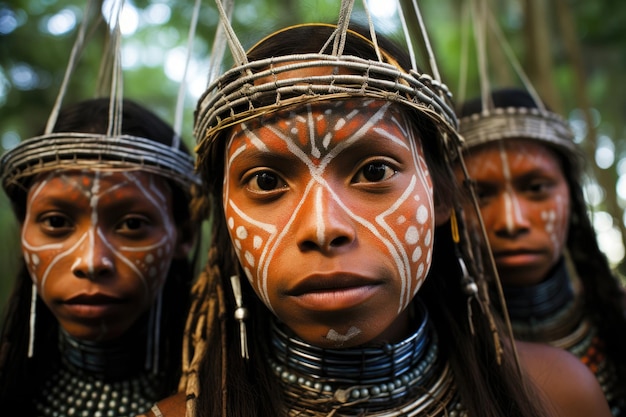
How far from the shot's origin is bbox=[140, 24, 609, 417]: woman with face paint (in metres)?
1.46

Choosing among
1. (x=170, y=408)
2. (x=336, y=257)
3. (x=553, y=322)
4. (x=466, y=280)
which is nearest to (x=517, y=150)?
(x=553, y=322)

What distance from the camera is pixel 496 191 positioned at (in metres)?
2.51

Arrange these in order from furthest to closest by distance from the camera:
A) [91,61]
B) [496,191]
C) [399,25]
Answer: [91,61] → [496,191] → [399,25]

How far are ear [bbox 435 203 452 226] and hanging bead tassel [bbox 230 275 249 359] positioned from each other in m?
0.69

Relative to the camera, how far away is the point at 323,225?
139 centimetres

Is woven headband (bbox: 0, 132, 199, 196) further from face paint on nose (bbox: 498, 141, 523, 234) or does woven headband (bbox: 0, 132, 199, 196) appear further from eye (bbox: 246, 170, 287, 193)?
face paint on nose (bbox: 498, 141, 523, 234)

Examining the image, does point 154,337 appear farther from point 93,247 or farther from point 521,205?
point 521,205

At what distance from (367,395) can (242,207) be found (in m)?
0.65

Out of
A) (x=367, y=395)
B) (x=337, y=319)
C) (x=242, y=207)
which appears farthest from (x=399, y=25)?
(x=367, y=395)

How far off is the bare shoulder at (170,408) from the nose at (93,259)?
0.60 meters

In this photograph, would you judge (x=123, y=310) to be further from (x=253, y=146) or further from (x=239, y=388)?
(x=253, y=146)

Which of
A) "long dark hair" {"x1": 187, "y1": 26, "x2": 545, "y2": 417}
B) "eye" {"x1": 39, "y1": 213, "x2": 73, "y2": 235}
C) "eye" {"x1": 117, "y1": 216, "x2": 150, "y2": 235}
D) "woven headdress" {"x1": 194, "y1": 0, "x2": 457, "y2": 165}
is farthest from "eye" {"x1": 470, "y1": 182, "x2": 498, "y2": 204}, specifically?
"eye" {"x1": 39, "y1": 213, "x2": 73, "y2": 235}

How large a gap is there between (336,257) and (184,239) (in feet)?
4.41

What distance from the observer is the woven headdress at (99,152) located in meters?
2.18
